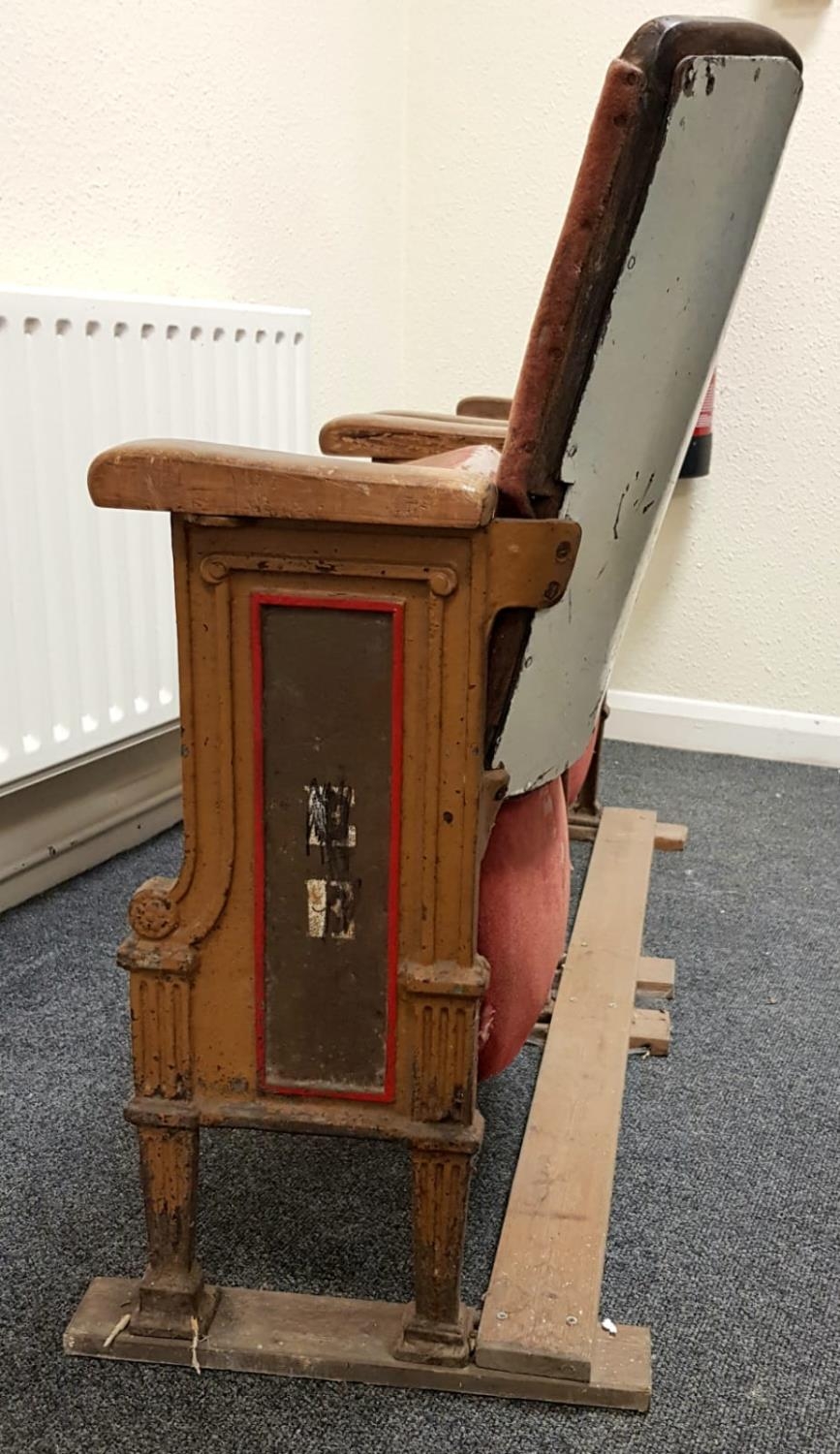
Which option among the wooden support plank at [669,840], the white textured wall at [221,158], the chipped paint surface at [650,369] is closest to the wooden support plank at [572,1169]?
the wooden support plank at [669,840]

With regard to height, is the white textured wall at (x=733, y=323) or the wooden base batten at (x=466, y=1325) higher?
the white textured wall at (x=733, y=323)

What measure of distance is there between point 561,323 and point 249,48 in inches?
55.1

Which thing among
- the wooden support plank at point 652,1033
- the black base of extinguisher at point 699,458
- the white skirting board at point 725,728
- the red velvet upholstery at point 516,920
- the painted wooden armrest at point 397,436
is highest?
the painted wooden armrest at point 397,436

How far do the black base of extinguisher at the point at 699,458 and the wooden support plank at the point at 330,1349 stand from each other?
1631 millimetres

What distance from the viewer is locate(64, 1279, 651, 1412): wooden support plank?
86cm

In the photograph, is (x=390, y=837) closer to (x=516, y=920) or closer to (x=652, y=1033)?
(x=516, y=920)

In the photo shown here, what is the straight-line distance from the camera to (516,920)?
0.95 metres

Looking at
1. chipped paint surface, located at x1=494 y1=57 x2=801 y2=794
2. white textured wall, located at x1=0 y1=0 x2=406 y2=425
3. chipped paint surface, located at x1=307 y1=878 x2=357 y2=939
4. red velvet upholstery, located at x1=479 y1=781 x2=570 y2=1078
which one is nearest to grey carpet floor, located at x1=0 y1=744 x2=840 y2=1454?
red velvet upholstery, located at x1=479 y1=781 x2=570 y2=1078

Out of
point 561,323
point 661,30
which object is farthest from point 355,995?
point 661,30

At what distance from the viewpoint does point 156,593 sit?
5.47 ft

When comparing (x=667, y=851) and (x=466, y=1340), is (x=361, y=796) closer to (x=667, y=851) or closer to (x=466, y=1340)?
(x=466, y=1340)

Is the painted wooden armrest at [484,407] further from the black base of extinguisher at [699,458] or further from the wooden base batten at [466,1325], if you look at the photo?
the wooden base batten at [466,1325]

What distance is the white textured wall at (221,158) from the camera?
1.47 meters

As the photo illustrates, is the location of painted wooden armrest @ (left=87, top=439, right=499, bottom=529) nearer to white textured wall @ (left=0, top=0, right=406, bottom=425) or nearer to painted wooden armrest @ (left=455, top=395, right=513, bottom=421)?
white textured wall @ (left=0, top=0, right=406, bottom=425)
